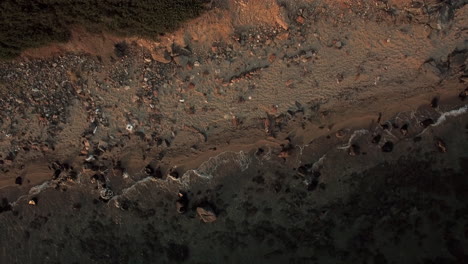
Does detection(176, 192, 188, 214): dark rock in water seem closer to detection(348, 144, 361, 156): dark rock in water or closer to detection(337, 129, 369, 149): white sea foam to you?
A: detection(337, 129, 369, 149): white sea foam

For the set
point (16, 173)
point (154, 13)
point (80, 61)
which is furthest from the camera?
Result: point (16, 173)

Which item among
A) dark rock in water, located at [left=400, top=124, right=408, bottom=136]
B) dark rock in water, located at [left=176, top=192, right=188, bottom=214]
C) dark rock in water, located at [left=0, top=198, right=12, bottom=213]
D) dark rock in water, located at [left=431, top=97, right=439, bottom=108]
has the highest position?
dark rock in water, located at [left=431, top=97, right=439, bottom=108]

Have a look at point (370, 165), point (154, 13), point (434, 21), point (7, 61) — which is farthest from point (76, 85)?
point (434, 21)

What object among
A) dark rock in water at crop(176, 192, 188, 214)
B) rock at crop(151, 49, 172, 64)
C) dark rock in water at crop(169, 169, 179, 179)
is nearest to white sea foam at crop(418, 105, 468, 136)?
dark rock in water at crop(176, 192, 188, 214)

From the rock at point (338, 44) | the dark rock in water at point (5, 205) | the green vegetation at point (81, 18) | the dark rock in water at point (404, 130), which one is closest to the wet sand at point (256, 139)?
the rock at point (338, 44)

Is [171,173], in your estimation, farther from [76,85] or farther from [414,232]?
[414,232]
